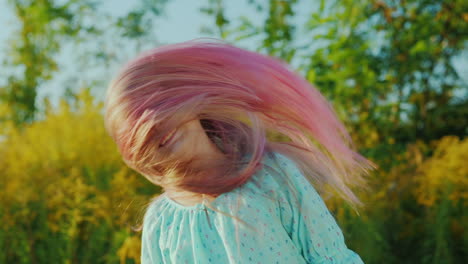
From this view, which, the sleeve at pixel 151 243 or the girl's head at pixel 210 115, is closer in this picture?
the girl's head at pixel 210 115

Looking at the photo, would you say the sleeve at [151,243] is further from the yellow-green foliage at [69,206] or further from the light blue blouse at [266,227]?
the yellow-green foliage at [69,206]

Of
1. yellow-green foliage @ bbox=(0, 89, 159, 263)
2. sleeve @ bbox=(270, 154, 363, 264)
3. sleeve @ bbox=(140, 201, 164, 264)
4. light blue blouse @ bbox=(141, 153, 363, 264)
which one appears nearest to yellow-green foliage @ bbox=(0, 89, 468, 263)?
yellow-green foliage @ bbox=(0, 89, 159, 263)

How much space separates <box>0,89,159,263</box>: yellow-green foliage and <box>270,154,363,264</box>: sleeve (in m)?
1.37

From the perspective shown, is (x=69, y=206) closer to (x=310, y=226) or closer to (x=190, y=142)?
(x=190, y=142)

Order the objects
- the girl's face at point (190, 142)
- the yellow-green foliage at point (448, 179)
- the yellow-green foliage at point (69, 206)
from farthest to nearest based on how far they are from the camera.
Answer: the yellow-green foliage at point (448, 179), the yellow-green foliage at point (69, 206), the girl's face at point (190, 142)

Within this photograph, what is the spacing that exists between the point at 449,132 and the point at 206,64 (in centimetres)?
440

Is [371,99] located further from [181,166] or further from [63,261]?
[181,166]

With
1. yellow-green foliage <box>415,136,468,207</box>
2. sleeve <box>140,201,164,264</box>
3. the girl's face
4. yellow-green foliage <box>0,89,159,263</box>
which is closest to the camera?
the girl's face

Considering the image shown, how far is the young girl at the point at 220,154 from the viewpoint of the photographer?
1.57 meters

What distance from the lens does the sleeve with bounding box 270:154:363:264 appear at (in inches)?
62.2

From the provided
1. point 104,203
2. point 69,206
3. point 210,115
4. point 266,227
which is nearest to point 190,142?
point 210,115

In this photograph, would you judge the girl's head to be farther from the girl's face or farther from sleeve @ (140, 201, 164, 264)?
sleeve @ (140, 201, 164, 264)

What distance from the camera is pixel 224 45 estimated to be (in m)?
1.74

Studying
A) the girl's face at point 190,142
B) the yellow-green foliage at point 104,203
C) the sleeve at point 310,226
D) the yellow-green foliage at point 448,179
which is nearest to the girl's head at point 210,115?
the girl's face at point 190,142
